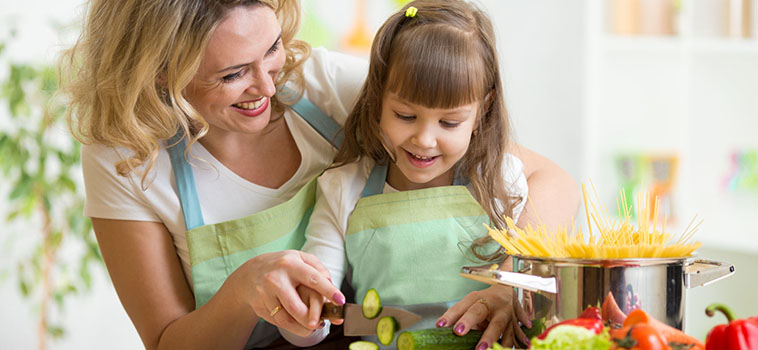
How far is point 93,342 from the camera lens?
333 centimetres

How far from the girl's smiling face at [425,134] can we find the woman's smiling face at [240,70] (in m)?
0.22

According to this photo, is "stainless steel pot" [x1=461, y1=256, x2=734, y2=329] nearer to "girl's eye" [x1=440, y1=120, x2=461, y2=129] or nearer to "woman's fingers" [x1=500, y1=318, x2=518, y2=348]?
"woman's fingers" [x1=500, y1=318, x2=518, y2=348]

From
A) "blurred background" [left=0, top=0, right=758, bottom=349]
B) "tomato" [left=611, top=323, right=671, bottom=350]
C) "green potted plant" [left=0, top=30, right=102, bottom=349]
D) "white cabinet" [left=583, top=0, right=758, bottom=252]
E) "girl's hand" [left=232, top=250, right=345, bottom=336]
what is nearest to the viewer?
"tomato" [left=611, top=323, right=671, bottom=350]

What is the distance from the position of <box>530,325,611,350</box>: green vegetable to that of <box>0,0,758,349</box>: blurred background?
2.46m

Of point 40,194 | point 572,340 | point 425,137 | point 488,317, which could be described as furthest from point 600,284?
point 40,194

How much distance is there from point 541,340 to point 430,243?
0.55 meters

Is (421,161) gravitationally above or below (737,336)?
above

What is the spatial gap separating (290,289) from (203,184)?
49cm

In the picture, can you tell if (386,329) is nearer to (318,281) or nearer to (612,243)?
(318,281)

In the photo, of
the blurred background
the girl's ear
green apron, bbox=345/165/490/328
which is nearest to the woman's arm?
green apron, bbox=345/165/490/328

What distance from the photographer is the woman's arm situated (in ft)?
4.70

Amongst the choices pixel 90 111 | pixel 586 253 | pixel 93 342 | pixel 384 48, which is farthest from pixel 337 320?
pixel 93 342

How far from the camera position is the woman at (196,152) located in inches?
53.3

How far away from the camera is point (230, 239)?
1438mm
